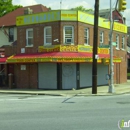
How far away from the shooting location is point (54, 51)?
2517 cm

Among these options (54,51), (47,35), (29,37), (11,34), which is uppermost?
(11,34)

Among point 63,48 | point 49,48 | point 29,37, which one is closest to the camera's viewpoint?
point 63,48

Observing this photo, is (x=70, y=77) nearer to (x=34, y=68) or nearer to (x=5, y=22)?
(x=34, y=68)

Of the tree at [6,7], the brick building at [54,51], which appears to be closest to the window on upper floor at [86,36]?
the brick building at [54,51]

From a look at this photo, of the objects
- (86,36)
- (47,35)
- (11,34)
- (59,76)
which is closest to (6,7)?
(11,34)

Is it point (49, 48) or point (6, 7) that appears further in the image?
point (6, 7)

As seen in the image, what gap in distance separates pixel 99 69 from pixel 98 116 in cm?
1859

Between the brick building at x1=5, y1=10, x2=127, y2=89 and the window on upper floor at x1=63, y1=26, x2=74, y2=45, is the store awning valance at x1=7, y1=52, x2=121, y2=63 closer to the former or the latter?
the brick building at x1=5, y1=10, x2=127, y2=89

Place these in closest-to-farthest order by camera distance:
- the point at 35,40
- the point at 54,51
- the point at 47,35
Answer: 1. the point at 54,51
2. the point at 47,35
3. the point at 35,40

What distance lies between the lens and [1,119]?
33.9 feet

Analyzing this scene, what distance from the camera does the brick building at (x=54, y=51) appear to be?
24.9 m

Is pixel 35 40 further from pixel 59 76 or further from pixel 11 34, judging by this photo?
pixel 11 34

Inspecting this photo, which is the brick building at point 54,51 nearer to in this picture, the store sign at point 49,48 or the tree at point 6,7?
the store sign at point 49,48

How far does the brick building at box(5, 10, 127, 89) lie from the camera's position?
81.7 feet
